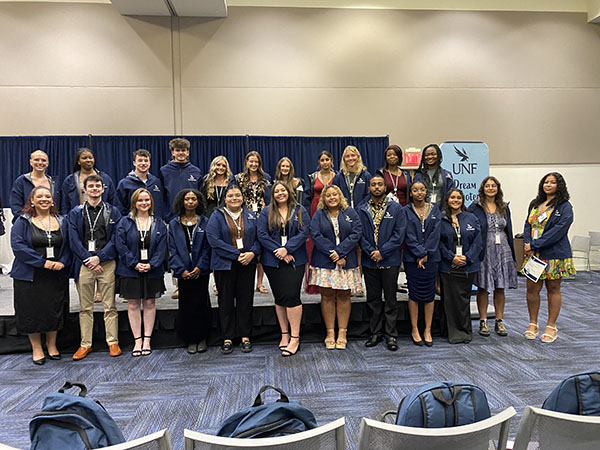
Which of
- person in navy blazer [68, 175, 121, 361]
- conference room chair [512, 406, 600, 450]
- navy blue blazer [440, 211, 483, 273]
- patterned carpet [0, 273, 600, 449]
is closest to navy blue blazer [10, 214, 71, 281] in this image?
person in navy blazer [68, 175, 121, 361]

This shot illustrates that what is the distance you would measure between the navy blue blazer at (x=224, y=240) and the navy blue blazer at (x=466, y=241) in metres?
1.76

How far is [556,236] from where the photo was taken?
353 centimetres

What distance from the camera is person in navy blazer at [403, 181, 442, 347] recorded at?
3.64 m

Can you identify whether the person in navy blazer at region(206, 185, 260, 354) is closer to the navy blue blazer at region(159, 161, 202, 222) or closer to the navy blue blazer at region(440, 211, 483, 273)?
the navy blue blazer at region(159, 161, 202, 222)

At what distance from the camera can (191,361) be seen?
3.47m

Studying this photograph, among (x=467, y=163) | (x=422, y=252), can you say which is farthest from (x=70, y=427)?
(x=467, y=163)

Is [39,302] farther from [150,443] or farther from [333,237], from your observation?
[150,443]

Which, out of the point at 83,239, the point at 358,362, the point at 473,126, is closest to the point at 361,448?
the point at 358,362

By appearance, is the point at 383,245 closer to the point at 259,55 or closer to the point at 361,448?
the point at 361,448

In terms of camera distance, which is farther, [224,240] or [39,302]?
[224,240]

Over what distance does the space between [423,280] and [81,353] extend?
10.5ft

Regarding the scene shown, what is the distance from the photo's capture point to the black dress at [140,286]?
3.45 m

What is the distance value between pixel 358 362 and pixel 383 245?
105 centimetres

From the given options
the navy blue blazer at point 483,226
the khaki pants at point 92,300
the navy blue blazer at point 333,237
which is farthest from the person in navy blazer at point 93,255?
the navy blue blazer at point 483,226
